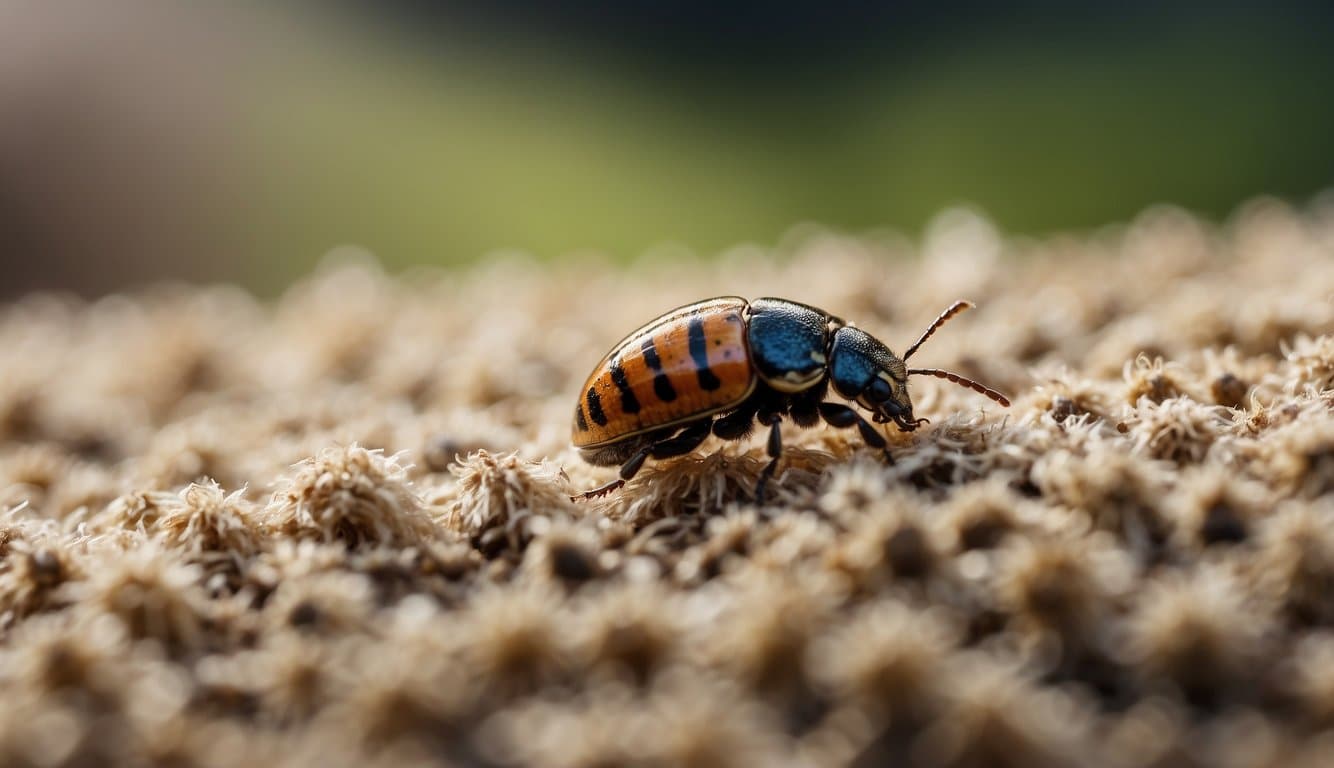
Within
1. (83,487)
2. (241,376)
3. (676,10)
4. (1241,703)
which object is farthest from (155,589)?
(676,10)

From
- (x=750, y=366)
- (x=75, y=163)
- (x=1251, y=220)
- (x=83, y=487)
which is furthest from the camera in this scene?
(x=75, y=163)

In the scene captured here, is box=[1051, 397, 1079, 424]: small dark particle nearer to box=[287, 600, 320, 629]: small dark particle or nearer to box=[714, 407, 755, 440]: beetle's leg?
box=[714, 407, 755, 440]: beetle's leg

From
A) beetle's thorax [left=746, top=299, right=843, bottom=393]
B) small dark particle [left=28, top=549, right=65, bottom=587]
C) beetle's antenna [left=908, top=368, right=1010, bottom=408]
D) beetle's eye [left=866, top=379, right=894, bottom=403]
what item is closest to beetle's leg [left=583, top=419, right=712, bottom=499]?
beetle's thorax [left=746, top=299, right=843, bottom=393]

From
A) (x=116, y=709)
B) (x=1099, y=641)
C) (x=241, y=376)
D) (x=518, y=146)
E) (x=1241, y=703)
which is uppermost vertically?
(x=518, y=146)

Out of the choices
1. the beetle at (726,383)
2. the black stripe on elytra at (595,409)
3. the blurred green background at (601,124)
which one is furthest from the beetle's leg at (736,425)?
the blurred green background at (601,124)

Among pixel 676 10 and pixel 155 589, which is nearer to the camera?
pixel 155 589

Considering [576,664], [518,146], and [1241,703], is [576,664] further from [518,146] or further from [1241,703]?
[518,146]

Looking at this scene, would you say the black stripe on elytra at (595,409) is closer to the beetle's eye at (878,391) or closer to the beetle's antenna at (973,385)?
the beetle's eye at (878,391)

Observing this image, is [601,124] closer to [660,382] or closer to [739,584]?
[660,382]
